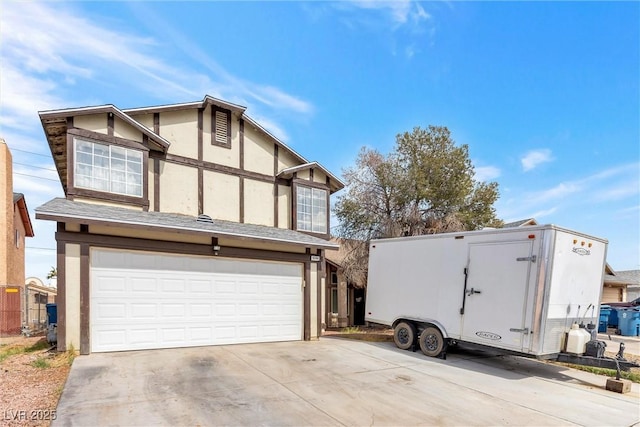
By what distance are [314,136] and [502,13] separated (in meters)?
9.29

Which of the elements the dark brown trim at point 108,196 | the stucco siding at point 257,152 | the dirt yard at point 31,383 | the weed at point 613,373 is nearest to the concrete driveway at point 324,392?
the dirt yard at point 31,383

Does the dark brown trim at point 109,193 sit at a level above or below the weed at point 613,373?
above

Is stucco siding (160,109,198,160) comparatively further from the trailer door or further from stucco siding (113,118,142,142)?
the trailer door

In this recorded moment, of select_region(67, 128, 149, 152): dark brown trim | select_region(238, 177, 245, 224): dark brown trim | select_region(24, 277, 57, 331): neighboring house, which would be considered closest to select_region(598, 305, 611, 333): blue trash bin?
select_region(238, 177, 245, 224): dark brown trim

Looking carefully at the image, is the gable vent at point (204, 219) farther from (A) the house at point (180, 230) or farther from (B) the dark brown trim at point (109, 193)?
(B) the dark brown trim at point (109, 193)

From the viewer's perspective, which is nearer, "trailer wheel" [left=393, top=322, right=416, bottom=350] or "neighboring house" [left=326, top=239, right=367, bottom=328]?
"trailer wheel" [left=393, top=322, right=416, bottom=350]

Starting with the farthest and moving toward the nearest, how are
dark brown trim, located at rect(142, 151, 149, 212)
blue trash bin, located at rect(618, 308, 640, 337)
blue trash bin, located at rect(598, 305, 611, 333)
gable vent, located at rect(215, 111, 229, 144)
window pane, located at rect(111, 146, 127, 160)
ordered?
1. blue trash bin, located at rect(598, 305, 611, 333)
2. blue trash bin, located at rect(618, 308, 640, 337)
3. gable vent, located at rect(215, 111, 229, 144)
4. dark brown trim, located at rect(142, 151, 149, 212)
5. window pane, located at rect(111, 146, 127, 160)

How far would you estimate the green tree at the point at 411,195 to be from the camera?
15.8 metres

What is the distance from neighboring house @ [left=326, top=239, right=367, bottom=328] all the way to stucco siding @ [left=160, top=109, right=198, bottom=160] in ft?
27.5

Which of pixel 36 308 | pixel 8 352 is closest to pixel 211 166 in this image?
pixel 8 352

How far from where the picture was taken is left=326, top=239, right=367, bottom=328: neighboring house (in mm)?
16297

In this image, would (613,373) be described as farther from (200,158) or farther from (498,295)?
(200,158)

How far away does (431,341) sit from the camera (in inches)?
354

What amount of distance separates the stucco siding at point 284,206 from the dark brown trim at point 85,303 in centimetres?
594
